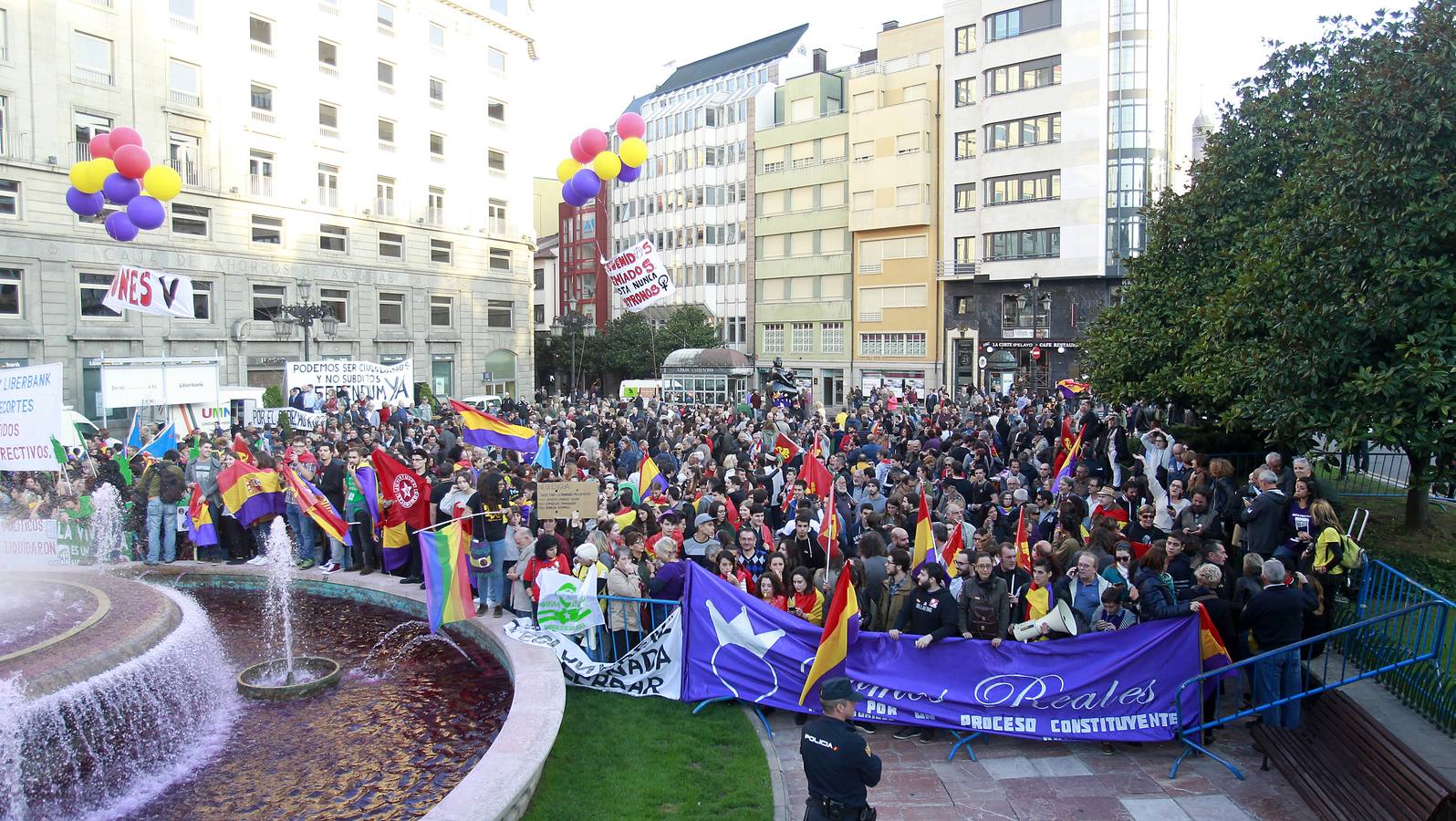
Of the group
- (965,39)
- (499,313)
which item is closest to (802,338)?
(499,313)

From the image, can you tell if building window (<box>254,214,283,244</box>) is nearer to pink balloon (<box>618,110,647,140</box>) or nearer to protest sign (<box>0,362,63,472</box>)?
pink balloon (<box>618,110,647,140</box>)

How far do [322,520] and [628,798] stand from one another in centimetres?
843

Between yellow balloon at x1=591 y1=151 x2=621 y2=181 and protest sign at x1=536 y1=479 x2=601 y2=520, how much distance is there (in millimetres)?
11582

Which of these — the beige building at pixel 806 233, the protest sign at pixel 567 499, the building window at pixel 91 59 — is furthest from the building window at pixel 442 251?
the protest sign at pixel 567 499

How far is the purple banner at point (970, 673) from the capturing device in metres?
8.88

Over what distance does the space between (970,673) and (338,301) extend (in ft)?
147

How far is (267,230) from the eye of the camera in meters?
45.6

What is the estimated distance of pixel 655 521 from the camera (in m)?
13.0

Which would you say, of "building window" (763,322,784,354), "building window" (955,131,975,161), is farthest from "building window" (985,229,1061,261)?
"building window" (763,322,784,354)

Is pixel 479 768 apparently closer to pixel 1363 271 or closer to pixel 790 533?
pixel 790 533

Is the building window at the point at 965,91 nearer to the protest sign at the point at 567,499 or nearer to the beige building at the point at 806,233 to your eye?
the beige building at the point at 806,233

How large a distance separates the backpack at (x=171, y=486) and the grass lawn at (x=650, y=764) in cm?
897

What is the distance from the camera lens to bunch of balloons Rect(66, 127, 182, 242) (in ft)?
77.6

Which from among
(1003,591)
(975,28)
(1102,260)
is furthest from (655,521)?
(975,28)
